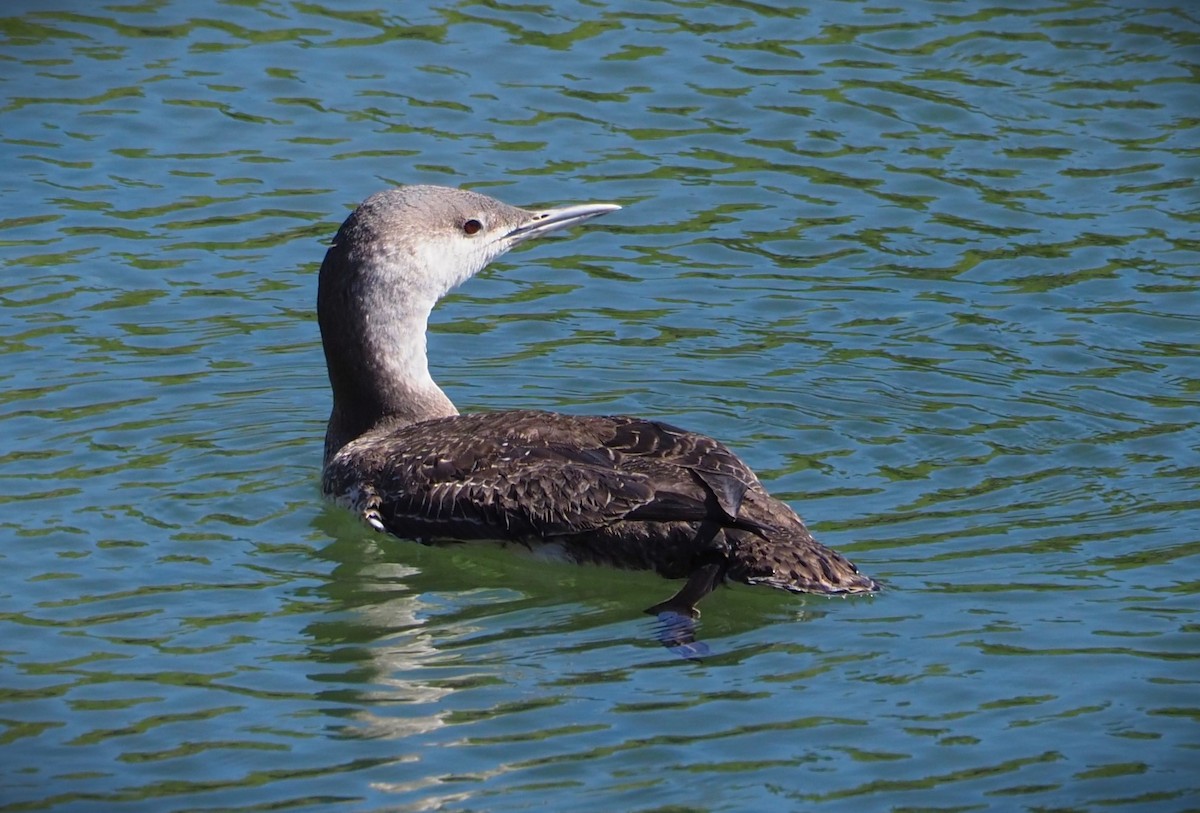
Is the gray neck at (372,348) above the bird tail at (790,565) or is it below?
above

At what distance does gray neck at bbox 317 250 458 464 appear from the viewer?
27.8 ft

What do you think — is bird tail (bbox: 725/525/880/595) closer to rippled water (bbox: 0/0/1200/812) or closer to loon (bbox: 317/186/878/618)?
loon (bbox: 317/186/878/618)

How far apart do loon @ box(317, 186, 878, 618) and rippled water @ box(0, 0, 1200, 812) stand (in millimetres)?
165

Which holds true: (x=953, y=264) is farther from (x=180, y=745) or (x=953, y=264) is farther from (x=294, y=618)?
(x=180, y=745)

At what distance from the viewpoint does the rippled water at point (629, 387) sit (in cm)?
615

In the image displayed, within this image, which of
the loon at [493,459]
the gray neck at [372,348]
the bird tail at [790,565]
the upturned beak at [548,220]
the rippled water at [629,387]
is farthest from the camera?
the upturned beak at [548,220]

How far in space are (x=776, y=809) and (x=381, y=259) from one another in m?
3.45

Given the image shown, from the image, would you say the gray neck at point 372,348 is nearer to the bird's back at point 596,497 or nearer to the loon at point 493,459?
the loon at point 493,459

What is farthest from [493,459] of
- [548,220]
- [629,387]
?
[629,387]

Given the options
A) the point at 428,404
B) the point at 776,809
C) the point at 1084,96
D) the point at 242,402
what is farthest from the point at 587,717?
the point at 1084,96

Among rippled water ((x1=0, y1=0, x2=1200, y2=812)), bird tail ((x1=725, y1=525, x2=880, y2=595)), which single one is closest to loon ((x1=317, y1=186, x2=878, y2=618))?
bird tail ((x1=725, y1=525, x2=880, y2=595))

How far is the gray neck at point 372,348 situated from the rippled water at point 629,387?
36 centimetres

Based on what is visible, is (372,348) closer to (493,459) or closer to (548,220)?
(548,220)

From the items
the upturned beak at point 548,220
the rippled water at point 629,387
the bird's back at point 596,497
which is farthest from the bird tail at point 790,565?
the upturned beak at point 548,220
